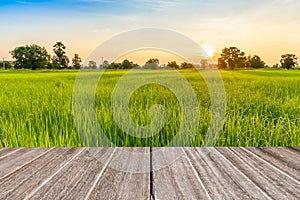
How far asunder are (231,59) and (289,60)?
617 mm

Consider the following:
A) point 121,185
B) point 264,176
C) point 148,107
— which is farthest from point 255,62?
point 121,185

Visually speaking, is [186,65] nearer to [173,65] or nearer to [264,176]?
[173,65]

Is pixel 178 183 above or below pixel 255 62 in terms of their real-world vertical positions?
below

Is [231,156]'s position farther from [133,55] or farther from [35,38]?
[35,38]

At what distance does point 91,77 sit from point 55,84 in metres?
0.49

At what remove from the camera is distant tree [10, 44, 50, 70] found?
9.78ft

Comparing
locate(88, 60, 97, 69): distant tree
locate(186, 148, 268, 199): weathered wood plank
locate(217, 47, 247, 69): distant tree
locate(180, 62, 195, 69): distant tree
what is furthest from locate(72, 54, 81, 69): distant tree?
locate(186, 148, 268, 199): weathered wood plank

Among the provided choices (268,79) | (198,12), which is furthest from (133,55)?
(268,79)

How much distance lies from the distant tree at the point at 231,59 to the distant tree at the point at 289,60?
14.7 inches

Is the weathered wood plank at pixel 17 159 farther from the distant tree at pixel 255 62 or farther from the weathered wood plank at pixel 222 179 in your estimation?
the distant tree at pixel 255 62

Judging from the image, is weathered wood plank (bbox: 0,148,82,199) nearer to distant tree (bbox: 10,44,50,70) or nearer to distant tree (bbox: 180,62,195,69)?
distant tree (bbox: 180,62,195,69)

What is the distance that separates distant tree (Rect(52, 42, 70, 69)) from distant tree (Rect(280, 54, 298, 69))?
6.66ft

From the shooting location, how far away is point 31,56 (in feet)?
10.1

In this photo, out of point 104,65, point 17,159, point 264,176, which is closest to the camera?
point 264,176
